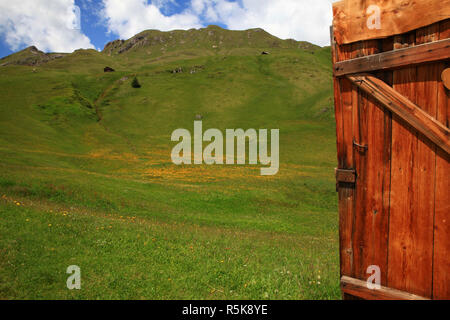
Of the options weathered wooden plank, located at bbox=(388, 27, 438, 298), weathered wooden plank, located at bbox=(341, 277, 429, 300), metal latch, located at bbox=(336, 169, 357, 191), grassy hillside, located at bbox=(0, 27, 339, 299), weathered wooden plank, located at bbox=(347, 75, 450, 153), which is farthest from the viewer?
grassy hillside, located at bbox=(0, 27, 339, 299)

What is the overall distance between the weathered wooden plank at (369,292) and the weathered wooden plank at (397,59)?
4.09 metres

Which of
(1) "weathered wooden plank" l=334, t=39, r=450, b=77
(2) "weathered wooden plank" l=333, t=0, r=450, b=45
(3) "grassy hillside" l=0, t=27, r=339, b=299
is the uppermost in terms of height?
(2) "weathered wooden plank" l=333, t=0, r=450, b=45

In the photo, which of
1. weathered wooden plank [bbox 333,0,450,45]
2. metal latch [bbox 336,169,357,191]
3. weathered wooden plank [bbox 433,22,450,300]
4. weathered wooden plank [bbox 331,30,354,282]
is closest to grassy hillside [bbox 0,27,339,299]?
weathered wooden plank [bbox 331,30,354,282]

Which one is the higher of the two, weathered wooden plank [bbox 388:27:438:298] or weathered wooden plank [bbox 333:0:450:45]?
weathered wooden plank [bbox 333:0:450:45]

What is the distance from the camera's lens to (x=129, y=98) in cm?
10331

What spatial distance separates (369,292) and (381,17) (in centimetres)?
510

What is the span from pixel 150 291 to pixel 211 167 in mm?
35327

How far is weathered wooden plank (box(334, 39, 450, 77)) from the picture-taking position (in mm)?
4070

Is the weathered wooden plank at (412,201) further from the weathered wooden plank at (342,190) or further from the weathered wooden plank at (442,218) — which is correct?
the weathered wooden plank at (342,190)

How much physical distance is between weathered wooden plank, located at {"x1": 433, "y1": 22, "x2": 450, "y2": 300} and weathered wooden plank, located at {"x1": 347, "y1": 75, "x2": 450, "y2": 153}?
183 millimetres

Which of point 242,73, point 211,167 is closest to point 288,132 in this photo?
point 211,167

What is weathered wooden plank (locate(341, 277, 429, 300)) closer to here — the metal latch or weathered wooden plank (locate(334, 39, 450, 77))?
the metal latch

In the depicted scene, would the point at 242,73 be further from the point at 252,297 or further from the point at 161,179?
the point at 252,297

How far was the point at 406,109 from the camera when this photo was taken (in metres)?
4.44
